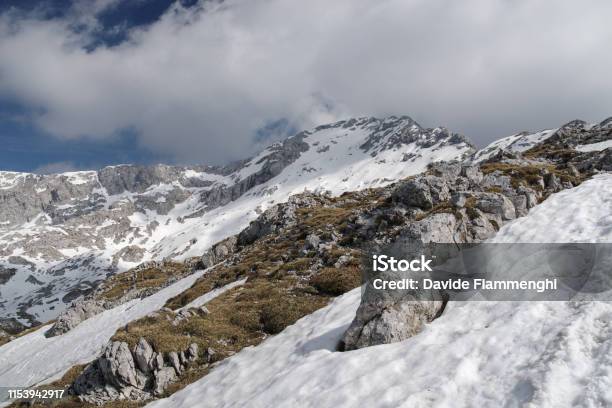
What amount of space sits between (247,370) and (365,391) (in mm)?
7834

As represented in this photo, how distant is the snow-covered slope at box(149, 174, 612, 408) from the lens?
1136 centimetres

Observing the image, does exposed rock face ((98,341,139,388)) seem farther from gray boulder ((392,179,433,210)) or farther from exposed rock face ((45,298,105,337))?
exposed rock face ((45,298,105,337))

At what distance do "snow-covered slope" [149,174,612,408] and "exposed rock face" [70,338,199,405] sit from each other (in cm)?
284

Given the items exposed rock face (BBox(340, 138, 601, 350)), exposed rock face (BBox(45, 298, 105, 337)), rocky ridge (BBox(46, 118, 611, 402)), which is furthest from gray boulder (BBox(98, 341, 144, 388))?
exposed rock face (BBox(45, 298, 105, 337))

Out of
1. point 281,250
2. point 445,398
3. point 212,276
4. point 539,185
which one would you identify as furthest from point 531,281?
point 212,276

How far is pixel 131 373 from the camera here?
22734mm

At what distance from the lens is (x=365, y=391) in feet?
44.2

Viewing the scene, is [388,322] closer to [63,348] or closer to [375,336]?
[375,336]

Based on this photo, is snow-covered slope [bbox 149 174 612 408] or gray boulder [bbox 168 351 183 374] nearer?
snow-covered slope [bbox 149 174 612 408]

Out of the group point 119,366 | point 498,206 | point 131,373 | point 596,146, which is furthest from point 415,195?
point 596,146

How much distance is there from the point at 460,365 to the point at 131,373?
18372 millimetres

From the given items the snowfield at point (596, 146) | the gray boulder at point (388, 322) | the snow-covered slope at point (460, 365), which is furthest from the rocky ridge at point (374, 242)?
the snowfield at point (596, 146)

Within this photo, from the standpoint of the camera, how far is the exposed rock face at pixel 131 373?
72.6ft

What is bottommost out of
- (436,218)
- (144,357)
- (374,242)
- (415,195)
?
(144,357)
